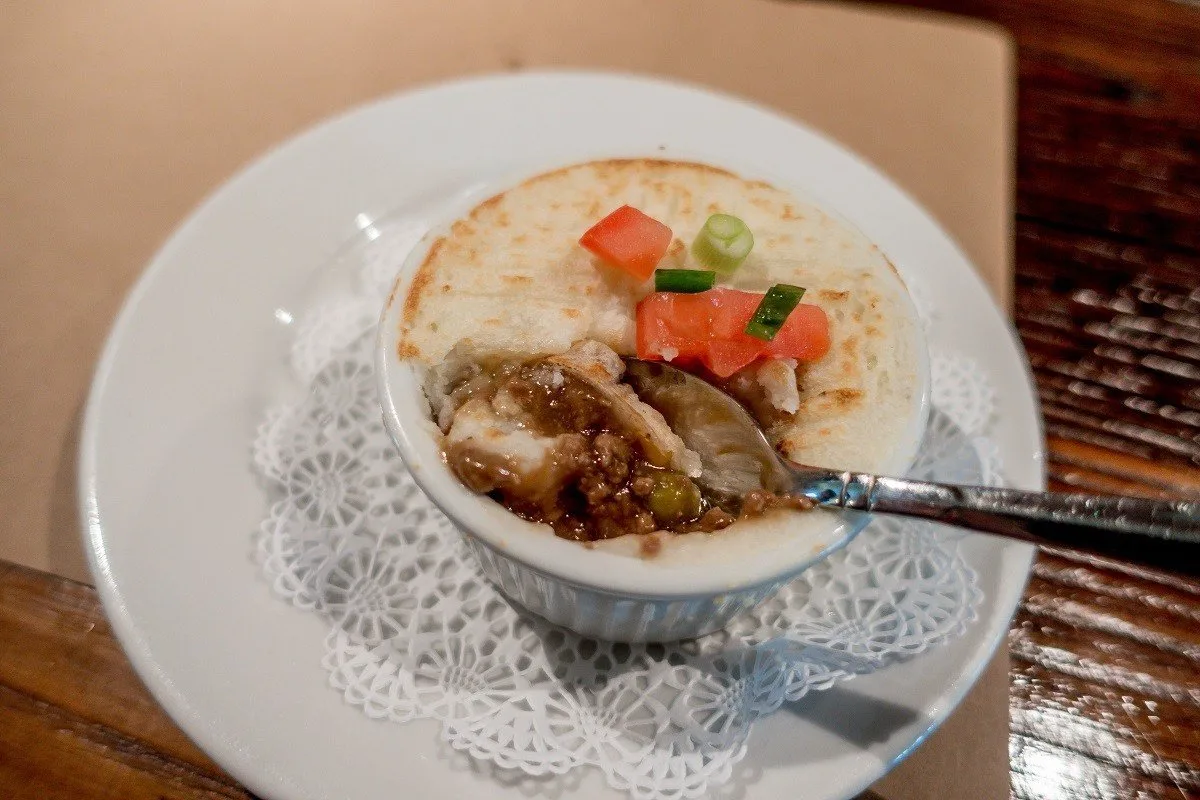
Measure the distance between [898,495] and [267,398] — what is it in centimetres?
152

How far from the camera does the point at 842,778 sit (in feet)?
4.80

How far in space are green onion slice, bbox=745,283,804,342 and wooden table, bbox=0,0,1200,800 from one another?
76 centimetres

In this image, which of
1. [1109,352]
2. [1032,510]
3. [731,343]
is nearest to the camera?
[1032,510]

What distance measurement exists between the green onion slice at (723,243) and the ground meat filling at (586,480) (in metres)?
0.42

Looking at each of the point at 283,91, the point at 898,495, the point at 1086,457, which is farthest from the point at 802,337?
the point at 283,91

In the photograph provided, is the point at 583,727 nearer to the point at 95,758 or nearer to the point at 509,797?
the point at 509,797

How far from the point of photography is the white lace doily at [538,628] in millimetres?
1522

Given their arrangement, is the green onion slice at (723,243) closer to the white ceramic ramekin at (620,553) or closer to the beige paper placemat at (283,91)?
the white ceramic ramekin at (620,553)

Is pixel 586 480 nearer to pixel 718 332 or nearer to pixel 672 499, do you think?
pixel 672 499

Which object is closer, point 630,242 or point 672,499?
point 672,499

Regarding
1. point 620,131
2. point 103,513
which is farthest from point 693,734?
point 620,131

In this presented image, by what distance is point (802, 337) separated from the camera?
1.56m

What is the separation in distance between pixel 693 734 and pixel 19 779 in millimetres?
1332

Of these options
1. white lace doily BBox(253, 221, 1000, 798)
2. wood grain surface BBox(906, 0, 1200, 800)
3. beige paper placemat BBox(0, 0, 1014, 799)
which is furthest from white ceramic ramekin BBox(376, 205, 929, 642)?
beige paper placemat BBox(0, 0, 1014, 799)
